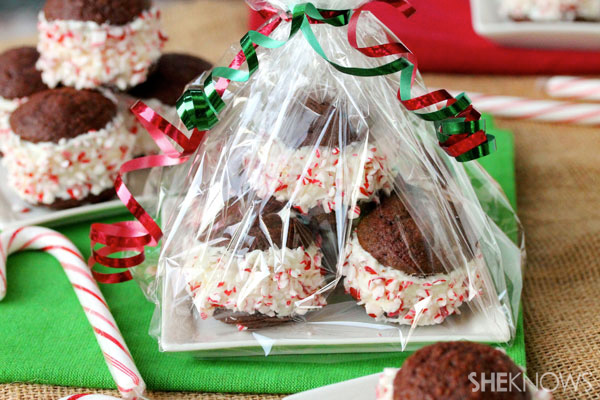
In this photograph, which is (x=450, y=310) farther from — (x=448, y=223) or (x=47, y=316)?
(x=47, y=316)

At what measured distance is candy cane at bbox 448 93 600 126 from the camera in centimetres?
198

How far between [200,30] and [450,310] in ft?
5.89

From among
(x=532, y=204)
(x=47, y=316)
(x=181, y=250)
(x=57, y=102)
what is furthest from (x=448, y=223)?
(x=57, y=102)

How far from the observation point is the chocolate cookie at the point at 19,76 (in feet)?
5.18

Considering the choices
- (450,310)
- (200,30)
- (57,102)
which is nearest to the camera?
(450,310)

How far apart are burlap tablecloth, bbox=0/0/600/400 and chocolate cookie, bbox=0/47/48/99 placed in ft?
2.35

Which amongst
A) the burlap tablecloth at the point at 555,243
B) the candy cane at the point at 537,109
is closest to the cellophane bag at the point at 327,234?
the burlap tablecloth at the point at 555,243

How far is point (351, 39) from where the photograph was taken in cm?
113

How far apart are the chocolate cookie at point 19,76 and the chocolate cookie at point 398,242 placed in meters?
0.91

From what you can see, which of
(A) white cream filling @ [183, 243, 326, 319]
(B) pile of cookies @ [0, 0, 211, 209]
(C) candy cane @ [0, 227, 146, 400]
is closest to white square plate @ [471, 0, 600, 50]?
(B) pile of cookies @ [0, 0, 211, 209]

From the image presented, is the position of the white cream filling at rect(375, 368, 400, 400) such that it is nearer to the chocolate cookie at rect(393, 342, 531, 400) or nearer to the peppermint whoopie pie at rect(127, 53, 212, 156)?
the chocolate cookie at rect(393, 342, 531, 400)

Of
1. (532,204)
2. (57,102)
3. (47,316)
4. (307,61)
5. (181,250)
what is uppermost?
(307,61)

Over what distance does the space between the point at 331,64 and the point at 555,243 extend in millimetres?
710

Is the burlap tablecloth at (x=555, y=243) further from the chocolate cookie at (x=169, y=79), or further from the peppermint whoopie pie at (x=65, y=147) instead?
the chocolate cookie at (x=169, y=79)
